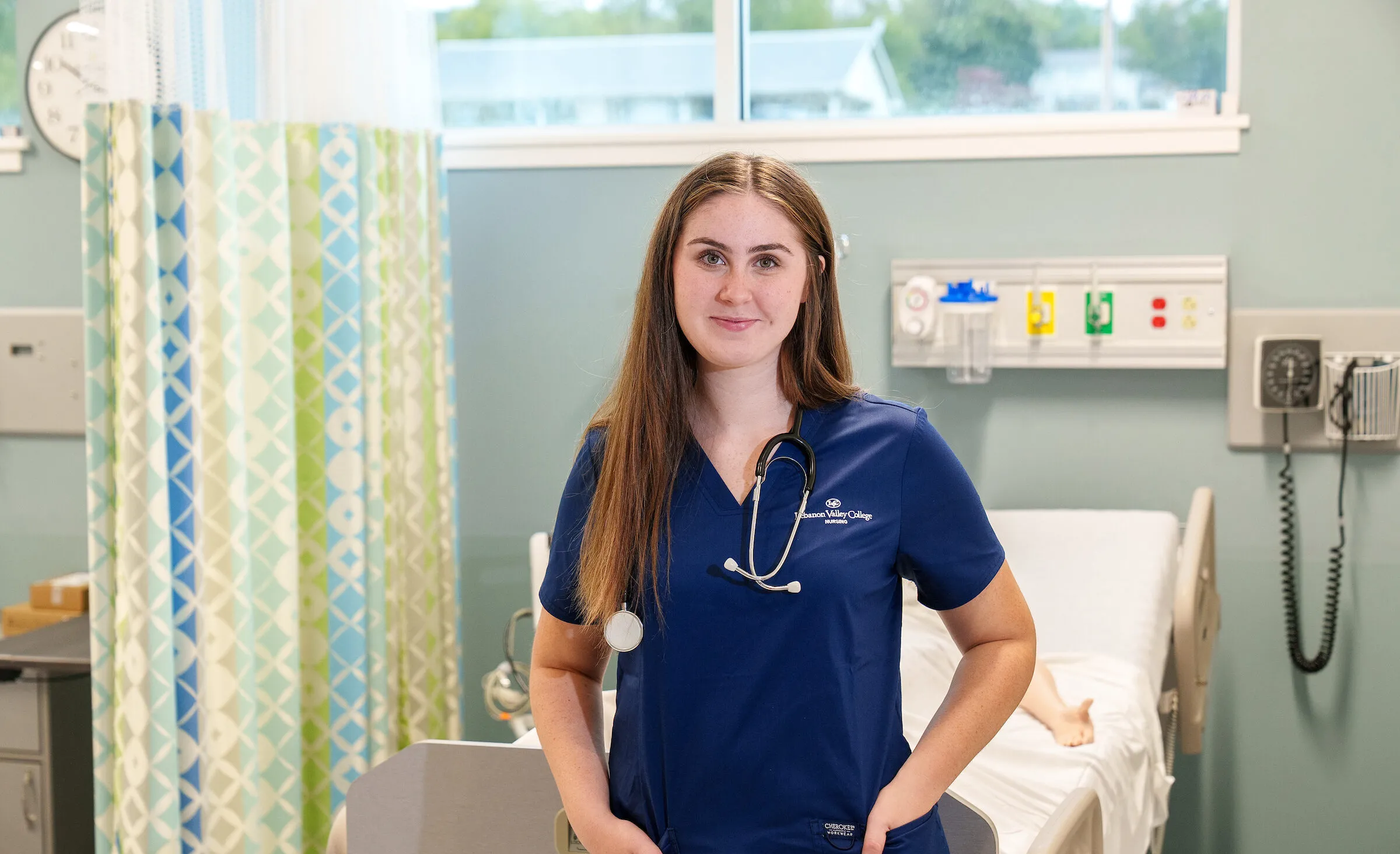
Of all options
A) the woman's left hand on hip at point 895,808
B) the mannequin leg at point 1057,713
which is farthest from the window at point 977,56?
the woman's left hand on hip at point 895,808

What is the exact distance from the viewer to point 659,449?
1.17 meters

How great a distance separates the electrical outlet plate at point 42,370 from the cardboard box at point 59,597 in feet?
1.60

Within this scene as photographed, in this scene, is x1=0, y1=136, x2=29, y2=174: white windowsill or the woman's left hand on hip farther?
x1=0, y1=136, x2=29, y2=174: white windowsill

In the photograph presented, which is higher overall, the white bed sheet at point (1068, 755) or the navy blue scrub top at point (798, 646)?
the navy blue scrub top at point (798, 646)

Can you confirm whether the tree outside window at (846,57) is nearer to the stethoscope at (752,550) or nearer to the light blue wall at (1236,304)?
the light blue wall at (1236,304)

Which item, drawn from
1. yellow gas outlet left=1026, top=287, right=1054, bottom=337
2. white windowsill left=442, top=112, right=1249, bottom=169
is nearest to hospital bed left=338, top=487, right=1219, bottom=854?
yellow gas outlet left=1026, top=287, right=1054, bottom=337

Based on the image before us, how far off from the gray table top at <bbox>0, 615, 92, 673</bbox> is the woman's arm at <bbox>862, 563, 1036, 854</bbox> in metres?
1.72

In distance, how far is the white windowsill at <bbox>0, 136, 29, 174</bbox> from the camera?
321 centimetres

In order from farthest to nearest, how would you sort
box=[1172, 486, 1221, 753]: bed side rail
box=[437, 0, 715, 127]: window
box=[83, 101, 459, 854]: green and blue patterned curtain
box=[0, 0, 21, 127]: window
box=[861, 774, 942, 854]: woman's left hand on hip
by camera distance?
box=[0, 0, 21, 127]: window < box=[437, 0, 715, 127]: window < box=[1172, 486, 1221, 753]: bed side rail < box=[83, 101, 459, 854]: green and blue patterned curtain < box=[861, 774, 942, 854]: woman's left hand on hip

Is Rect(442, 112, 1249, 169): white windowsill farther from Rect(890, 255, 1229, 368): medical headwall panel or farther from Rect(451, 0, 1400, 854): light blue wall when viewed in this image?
Rect(890, 255, 1229, 368): medical headwall panel

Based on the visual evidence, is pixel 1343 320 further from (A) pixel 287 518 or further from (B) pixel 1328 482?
(A) pixel 287 518

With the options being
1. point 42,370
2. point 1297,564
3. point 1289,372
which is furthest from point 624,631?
point 42,370

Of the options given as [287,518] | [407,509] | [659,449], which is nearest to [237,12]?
[287,518]

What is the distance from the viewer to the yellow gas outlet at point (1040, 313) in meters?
2.77
